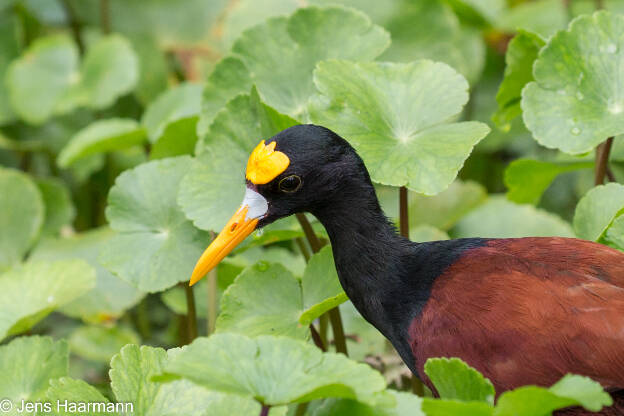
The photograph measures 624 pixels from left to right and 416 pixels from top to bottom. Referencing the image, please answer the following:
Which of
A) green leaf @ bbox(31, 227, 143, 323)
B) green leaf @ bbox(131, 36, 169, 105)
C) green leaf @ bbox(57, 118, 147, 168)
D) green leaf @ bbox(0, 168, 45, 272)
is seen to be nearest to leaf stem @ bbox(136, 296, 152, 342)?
green leaf @ bbox(31, 227, 143, 323)

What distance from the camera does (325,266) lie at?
7.50 ft

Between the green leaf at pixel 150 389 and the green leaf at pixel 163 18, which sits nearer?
the green leaf at pixel 150 389

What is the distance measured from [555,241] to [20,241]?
1950 mm

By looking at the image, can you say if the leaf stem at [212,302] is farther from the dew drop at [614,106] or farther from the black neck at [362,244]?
the dew drop at [614,106]

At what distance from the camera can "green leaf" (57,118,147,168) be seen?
3.10 metres

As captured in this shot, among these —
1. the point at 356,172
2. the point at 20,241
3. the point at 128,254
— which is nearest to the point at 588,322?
the point at 356,172

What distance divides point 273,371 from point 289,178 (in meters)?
0.56

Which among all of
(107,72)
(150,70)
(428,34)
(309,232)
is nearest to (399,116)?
(309,232)

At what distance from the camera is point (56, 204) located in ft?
11.7

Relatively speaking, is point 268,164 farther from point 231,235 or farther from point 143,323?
point 143,323

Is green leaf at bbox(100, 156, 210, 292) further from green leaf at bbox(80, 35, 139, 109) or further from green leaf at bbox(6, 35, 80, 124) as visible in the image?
green leaf at bbox(6, 35, 80, 124)

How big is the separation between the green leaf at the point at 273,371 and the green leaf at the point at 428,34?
212 centimetres

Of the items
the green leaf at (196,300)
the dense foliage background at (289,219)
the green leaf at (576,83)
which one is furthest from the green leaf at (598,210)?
the green leaf at (196,300)

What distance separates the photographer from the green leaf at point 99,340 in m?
3.01
